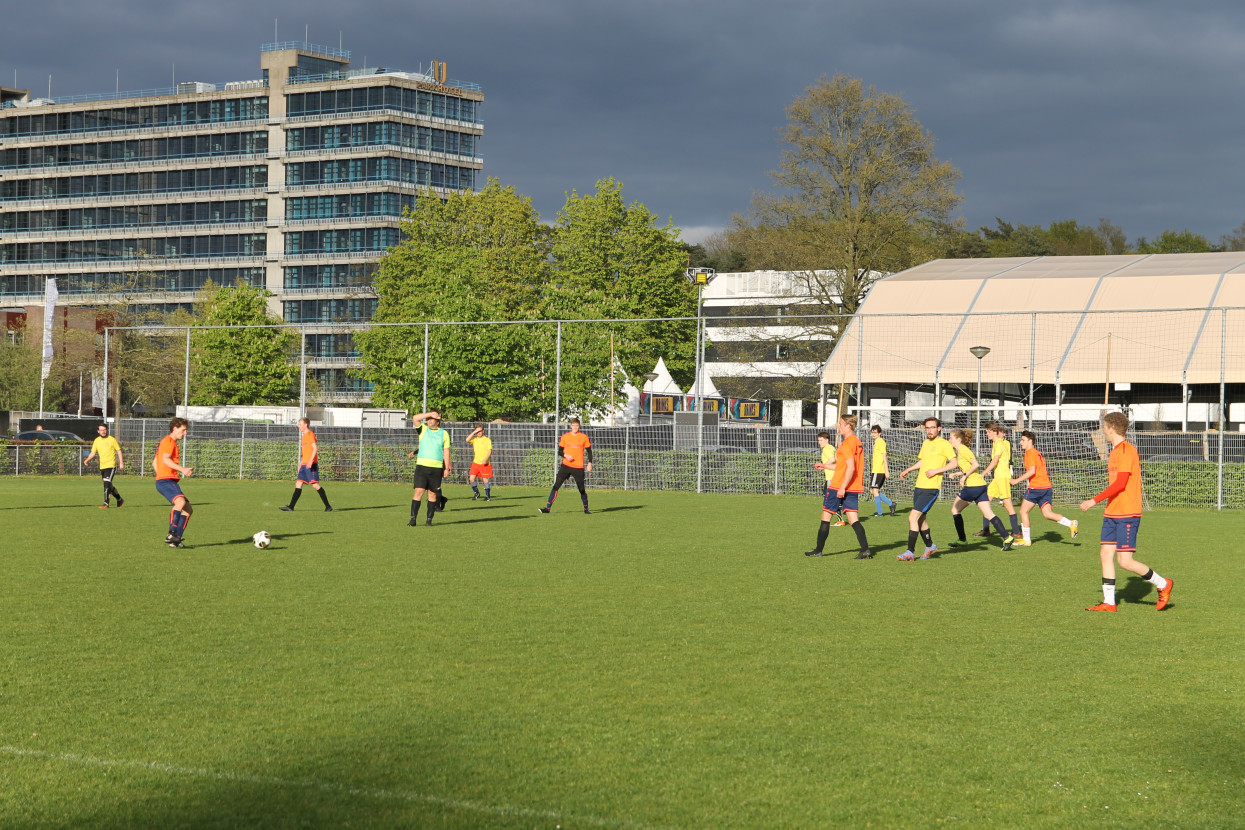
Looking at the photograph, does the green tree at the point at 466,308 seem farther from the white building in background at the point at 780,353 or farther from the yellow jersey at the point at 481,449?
the yellow jersey at the point at 481,449

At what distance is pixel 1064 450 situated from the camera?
2631 centimetres

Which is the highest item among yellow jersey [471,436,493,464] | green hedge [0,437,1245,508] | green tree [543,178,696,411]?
green tree [543,178,696,411]

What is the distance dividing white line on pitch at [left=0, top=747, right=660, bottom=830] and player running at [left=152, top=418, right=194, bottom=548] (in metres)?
9.83

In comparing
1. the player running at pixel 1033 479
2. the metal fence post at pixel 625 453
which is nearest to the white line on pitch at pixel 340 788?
the player running at pixel 1033 479

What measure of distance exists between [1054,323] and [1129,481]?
2123 centimetres

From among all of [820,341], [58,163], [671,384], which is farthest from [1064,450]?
[58,163]

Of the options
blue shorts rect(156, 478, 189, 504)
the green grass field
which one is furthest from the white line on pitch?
blue shorts rect(156, 478, 189, 504)

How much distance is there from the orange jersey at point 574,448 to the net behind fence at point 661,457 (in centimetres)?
682

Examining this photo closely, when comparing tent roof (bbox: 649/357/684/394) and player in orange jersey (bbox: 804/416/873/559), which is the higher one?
tent roof (bbox: 649/357/684/394)

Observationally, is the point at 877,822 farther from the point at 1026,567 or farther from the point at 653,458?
the point at 653,458

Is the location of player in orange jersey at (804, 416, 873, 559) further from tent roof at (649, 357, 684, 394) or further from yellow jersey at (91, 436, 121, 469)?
tent roof at (649, 357, 684, 394)

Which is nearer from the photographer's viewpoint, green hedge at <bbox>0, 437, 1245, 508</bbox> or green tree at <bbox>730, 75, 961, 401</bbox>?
green hedge at <bbox>0, 437, 1245, 508</bbox>

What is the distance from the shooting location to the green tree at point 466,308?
118 ft

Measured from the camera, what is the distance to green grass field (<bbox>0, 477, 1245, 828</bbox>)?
5105mm
